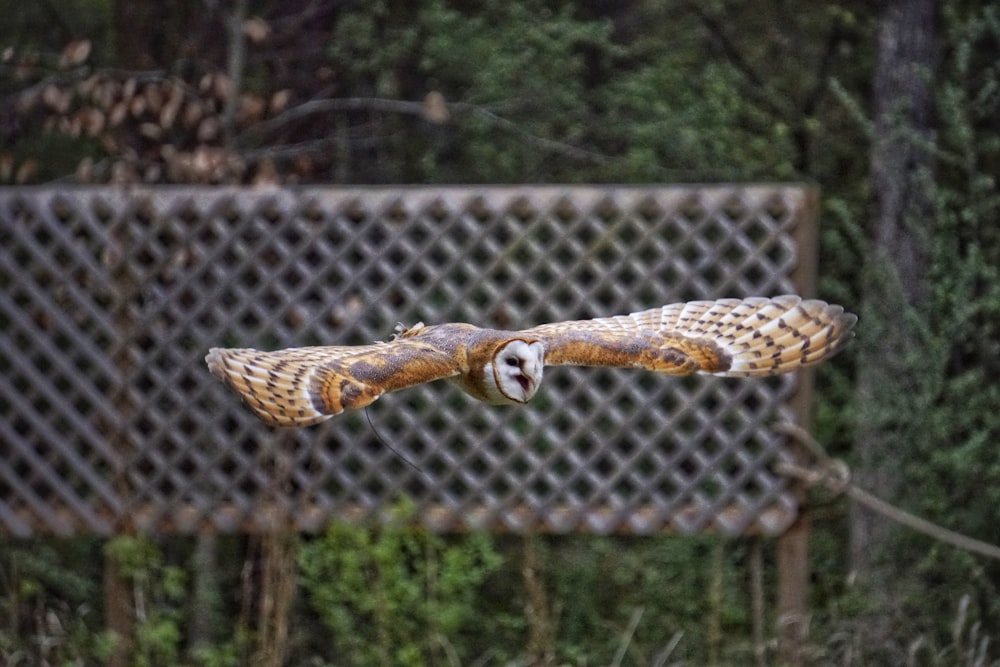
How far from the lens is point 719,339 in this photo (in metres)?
2.60

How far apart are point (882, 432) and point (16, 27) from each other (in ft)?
10.7

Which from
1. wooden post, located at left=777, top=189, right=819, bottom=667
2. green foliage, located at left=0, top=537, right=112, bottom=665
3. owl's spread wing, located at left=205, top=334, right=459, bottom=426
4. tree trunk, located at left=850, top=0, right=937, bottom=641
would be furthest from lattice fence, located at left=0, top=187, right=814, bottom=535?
owl's spread wing, located at left=205, top=334, right=459, bottom=426

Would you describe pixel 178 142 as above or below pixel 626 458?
above

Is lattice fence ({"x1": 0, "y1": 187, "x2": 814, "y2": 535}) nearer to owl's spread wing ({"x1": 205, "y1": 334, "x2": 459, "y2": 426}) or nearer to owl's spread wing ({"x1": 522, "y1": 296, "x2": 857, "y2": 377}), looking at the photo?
owl's spread wing ({"x1": 522, "y1": 296, "x2": 857, "y2": 377})

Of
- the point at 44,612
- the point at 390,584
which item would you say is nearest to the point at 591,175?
the point at 390,584

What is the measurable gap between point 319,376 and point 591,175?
131 inches

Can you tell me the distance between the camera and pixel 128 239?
4.09m

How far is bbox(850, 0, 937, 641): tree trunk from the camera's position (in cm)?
397

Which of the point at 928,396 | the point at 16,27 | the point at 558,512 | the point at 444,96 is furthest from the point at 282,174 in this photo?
the point at 928,396

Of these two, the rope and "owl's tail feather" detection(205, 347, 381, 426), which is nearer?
"owl's tail feather" detection(205, 347, 381, 426)

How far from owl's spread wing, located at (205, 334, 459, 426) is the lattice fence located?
1749 millimetres

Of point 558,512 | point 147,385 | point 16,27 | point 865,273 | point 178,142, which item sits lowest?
point 558,512

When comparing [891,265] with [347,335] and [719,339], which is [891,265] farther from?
[719,339]

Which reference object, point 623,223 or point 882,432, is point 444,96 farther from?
point 882,432
